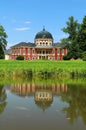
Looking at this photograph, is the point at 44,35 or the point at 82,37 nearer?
the point at 82,37

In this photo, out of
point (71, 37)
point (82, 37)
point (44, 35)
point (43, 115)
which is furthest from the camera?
point (44, 35)

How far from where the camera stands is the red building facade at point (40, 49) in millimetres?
107562

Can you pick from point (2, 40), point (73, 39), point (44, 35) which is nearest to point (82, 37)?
point (73, 39)

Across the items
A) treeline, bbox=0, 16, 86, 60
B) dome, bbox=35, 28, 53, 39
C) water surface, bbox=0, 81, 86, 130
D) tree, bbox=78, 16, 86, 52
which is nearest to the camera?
water surface, bbox=0, 81, 86, 130

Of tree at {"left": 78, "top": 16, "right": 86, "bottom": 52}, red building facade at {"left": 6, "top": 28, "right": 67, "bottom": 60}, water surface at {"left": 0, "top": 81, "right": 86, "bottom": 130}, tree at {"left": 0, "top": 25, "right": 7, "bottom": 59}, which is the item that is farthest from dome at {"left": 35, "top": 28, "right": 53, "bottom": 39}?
water surface at {"left": 0, "top": 81, "right": 86, "bottom": 130}

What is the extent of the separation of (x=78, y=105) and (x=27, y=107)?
2.40m

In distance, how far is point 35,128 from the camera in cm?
986

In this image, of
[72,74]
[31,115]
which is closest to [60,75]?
[72,74]

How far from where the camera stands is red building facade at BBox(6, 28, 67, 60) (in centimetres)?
10756

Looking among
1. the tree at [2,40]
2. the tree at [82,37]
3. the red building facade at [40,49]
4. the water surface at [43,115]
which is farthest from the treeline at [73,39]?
the water surface at [43,115]

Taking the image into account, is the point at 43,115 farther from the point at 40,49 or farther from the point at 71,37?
the point at 40,49

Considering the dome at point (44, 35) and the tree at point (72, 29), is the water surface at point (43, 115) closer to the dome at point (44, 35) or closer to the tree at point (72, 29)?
the tree at point (72, 29)

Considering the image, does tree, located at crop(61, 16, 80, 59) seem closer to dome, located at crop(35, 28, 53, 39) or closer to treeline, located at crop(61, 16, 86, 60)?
treeline, located at crop(61, 16, 86, 60)

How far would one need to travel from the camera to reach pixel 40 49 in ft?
359
